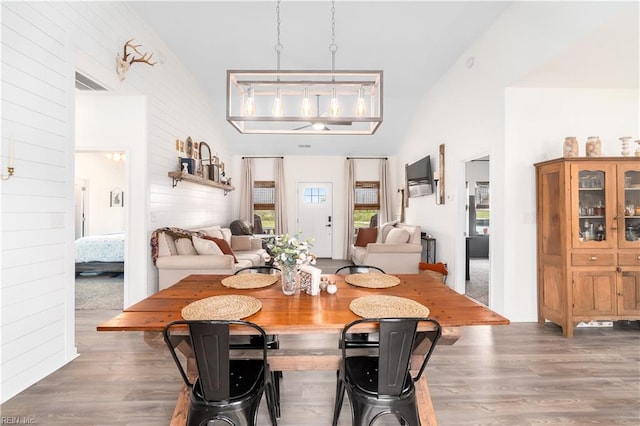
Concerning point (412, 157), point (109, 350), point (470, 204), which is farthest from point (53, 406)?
point (470, 204)

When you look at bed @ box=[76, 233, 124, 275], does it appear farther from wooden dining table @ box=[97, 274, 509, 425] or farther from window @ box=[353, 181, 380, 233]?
window @ box=[353, 181, 380, 233]

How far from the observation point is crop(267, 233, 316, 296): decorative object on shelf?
1872 mm

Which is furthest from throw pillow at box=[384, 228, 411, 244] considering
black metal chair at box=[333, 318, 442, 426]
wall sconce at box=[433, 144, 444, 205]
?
black metal chair at box=[333, 318, 442, 426]

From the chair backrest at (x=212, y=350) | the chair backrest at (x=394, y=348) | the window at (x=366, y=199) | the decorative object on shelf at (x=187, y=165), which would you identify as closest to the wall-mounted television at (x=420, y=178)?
the window at (x=366, y=199)

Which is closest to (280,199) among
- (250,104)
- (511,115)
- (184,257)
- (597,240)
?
(184,257)

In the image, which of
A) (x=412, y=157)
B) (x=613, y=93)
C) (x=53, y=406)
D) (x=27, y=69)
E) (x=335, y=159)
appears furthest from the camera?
(x=335, y=159)

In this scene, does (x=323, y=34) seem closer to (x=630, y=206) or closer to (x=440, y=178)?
(x=440, y=178)

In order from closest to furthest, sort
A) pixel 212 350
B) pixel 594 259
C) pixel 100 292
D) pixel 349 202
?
pixel 212 350, pixel 594 259, pixel 100 292, pixel 349 202

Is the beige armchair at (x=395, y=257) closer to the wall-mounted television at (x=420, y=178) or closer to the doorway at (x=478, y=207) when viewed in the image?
the wall-mounted television at (x=420, y=178)

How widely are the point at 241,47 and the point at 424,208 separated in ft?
13.3

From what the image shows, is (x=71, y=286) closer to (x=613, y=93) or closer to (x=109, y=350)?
(x=109, y=350)

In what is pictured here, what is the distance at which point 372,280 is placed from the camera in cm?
222

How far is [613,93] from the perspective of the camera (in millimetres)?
3338

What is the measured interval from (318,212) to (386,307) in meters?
6.12
